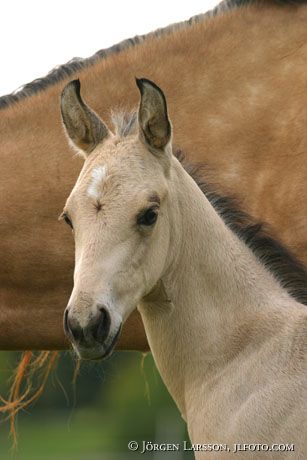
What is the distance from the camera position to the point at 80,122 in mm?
6328

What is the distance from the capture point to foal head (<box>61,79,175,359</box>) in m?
5.56

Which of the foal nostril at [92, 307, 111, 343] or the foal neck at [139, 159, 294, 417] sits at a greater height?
the foal nostril at [92, 307, 111, 343]

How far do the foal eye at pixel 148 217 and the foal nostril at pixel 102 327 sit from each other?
20.2 inches

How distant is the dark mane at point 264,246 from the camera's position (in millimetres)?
6199

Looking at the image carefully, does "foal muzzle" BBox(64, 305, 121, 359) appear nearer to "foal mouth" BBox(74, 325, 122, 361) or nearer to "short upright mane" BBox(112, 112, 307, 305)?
"foal mouth" BBox(74, 325, 122, 361)

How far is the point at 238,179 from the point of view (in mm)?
7566

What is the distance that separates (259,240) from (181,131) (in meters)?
1.59

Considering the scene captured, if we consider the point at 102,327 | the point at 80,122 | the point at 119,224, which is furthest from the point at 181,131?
the point at 102,327

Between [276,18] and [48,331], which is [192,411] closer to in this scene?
[48,331]

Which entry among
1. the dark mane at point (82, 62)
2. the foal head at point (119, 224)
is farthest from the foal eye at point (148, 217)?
the dark mane at point (82, 62)

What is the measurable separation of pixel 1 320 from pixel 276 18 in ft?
8.52

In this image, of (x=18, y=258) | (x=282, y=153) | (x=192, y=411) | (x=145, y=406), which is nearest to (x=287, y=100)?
(x=282, y=153)

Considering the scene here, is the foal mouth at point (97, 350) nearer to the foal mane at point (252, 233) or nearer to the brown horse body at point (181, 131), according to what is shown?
the foal mane at point (252, 233)

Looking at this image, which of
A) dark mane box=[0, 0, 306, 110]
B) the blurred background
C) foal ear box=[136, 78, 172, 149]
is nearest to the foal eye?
foal ear box=[136, 78, 172, 149]
